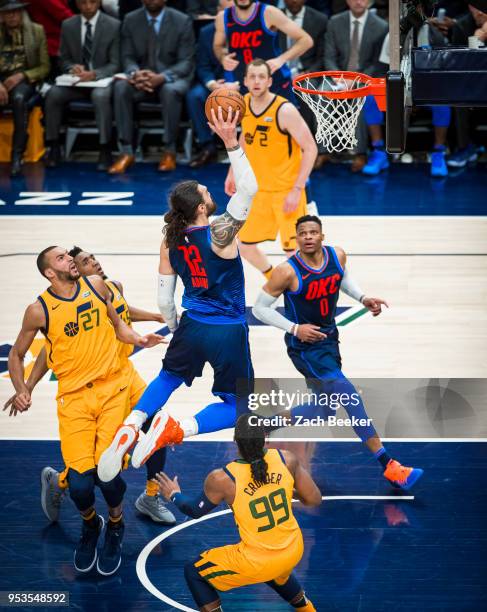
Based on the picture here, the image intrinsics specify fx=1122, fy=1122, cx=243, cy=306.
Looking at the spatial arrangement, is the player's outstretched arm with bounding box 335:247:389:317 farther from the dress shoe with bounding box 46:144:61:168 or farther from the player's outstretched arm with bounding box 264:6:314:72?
the dress shoe with bounding box 46:144:61:168

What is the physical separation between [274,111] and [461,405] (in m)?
2.89

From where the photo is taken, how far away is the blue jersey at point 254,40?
11.8 meters

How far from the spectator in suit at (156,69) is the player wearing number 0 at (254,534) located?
916 cm

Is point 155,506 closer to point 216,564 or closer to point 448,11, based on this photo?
point 216,564

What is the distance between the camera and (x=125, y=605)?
574cm

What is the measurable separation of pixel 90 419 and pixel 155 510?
0.76m

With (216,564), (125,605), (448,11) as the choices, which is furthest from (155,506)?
(448,11)

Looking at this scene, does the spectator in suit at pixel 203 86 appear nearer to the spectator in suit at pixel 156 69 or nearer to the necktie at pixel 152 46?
the spectator in suit at pixel 156 69

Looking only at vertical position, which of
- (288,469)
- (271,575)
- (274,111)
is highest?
(274,111)

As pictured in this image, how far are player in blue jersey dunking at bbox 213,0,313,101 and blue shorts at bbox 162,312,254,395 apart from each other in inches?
204

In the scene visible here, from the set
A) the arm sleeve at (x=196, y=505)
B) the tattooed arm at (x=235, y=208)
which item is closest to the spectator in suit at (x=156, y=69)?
the tattooed arm at (x=235, y=208)

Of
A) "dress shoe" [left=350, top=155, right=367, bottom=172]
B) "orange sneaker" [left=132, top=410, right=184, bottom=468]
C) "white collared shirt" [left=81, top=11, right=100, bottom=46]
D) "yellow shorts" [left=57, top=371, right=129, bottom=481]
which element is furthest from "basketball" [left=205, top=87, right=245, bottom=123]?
"white collared shirt" [left=81, top=11, right=100, bottom=46]

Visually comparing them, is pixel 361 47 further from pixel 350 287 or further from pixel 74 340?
pixel 74 340

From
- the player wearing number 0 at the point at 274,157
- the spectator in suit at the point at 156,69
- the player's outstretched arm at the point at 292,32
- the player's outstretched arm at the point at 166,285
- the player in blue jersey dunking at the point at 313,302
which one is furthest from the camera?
the spectator in suit at the point at 156,69
